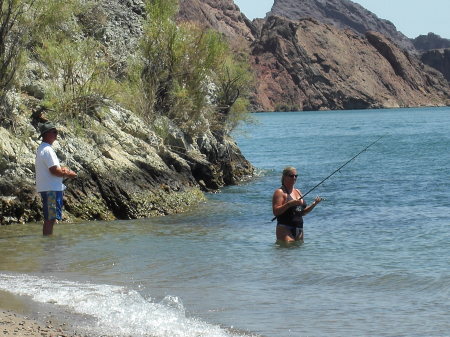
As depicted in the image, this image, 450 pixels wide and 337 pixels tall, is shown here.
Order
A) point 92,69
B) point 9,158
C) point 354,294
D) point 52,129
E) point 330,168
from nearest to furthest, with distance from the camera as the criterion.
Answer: point 354,294
point 52,129
point 9,158
point 92,69
point 330,168

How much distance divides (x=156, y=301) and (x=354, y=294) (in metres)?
2.36

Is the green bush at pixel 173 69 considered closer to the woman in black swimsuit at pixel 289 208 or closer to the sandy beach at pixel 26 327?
the woman in black swimsuit at pixel 289 208

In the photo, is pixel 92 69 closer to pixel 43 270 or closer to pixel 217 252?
pixel 217 252

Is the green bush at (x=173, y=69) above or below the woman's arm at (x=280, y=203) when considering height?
above

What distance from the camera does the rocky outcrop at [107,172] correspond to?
587 inches

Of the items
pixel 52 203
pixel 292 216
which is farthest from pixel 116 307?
pixel 292 216

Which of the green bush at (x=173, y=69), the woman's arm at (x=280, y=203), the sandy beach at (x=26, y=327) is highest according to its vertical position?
the green bush at (x=173, y=69)

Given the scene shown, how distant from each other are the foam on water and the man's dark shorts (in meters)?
2.47

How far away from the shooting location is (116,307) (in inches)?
336

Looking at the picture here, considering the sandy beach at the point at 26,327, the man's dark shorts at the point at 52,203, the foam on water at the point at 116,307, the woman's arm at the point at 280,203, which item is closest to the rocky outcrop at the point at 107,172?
the man's dark shorts at the point at 52,203

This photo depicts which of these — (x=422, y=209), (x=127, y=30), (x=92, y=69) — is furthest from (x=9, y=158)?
(x=127, y=30)

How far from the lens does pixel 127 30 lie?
1022 inches

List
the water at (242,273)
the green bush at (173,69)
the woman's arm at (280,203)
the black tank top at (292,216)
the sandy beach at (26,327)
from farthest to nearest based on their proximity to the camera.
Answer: the green bush at (173,69), the black tank top at (292,216), the woman's arm at (280,203), the water at (242,273), the sandy beach at (26,327)

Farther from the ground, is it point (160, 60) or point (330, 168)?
point (160, 60)
